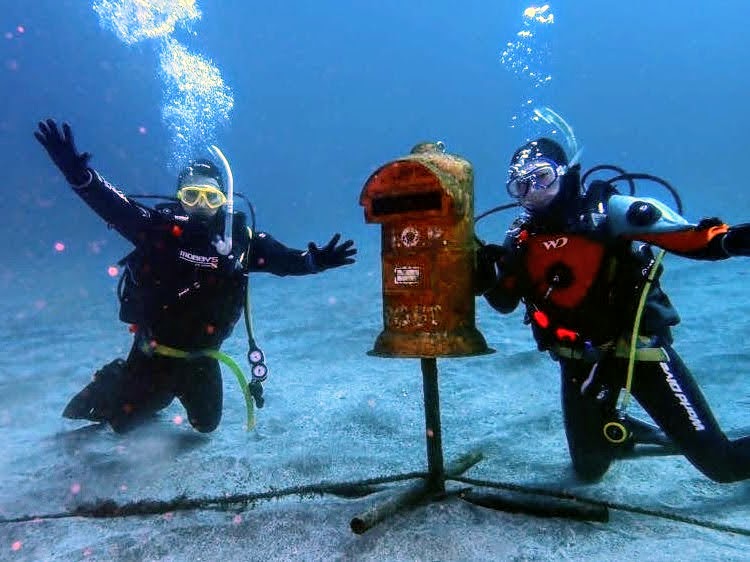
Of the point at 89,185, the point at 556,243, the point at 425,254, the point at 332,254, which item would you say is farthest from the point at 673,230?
the point at 89,185

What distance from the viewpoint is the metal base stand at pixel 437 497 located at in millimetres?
2492

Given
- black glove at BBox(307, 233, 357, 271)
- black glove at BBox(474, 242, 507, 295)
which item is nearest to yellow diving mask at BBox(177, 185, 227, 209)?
black glove at BBox(307, 233, 357, 271)

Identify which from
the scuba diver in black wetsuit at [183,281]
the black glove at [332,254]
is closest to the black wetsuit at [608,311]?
the black glove at [332,254]

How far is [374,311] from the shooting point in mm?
10094

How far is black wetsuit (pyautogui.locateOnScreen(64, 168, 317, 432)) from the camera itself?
4250mm

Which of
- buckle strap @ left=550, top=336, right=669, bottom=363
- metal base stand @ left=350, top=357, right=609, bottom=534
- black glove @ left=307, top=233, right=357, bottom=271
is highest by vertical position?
black glove @ left=307, top=233, right=357, bottom=271

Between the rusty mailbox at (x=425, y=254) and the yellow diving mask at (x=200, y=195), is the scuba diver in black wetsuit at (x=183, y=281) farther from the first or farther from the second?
the rusty mailbox at (x=425, y=254)

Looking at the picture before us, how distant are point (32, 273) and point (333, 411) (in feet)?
72.9

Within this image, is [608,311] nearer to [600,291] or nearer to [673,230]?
Result: [600,291]

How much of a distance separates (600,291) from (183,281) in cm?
332

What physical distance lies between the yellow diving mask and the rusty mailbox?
2146 mm

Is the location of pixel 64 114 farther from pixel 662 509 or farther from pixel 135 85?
pixel 662 509

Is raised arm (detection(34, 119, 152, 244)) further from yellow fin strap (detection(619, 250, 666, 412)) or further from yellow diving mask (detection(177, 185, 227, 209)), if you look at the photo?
yellow fin strap (detection(619, 250, 666, 412))

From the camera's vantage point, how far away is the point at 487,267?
119 inches
